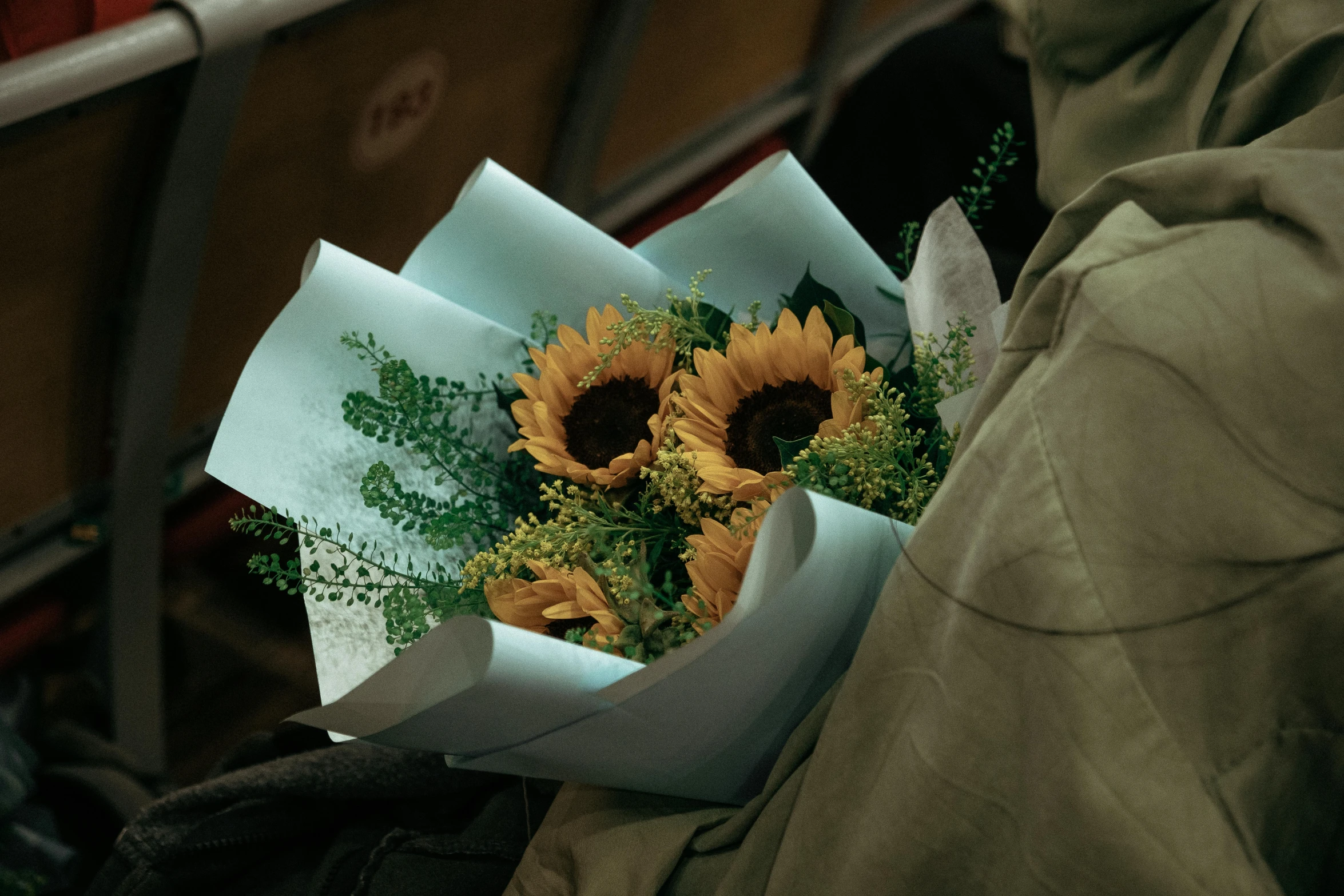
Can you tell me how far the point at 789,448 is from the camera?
0.54m

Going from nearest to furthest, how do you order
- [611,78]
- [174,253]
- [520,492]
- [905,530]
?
[905,530]
[520,492]
[174,253]
[611,78]

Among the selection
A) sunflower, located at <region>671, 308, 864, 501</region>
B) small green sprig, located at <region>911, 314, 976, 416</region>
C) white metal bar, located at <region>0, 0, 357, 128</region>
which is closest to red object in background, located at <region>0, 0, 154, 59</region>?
white metal bar, located at <region>0, 0, 357, 128</region>

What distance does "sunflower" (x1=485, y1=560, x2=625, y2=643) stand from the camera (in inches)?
21.1

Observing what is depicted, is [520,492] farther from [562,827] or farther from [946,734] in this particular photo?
[946,734]

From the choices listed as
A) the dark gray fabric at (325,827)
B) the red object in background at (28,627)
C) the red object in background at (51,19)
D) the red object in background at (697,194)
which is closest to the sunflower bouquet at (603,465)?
the dark gray fabric at (325,827)

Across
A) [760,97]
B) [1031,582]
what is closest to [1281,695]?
[1031,582]

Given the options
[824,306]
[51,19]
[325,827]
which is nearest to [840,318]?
[824,306]

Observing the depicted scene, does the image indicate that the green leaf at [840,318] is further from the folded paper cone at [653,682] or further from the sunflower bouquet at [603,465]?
the folded paper cone at [653,682]

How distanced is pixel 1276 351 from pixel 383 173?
50.4 inches

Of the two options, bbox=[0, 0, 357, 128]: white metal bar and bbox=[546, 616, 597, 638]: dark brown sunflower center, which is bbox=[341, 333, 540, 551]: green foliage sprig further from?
bbox=[0, 0, 357, 128]: white metal bar

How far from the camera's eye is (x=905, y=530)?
19.3 inches

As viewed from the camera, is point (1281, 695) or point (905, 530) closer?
point (1281, 695)

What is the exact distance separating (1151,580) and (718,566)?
0.71 feet

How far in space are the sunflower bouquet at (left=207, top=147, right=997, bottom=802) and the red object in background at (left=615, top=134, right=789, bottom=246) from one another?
1.31 metres
